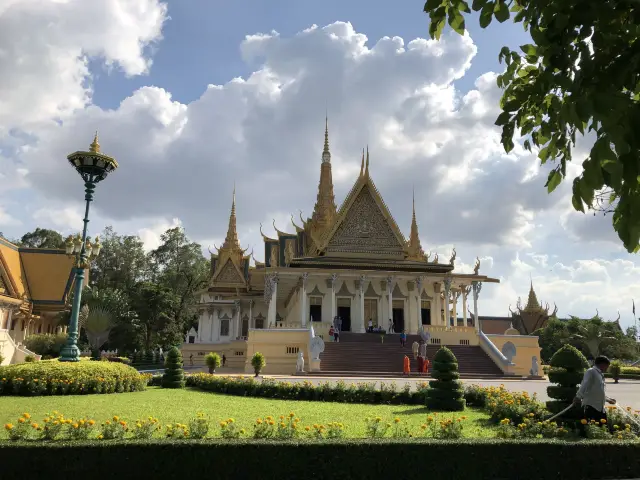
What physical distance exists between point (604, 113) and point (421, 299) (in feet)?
110

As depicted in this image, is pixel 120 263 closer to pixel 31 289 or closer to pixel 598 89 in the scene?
pixel 31 289

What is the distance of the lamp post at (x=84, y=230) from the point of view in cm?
1675

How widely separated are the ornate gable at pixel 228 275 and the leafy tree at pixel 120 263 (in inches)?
670

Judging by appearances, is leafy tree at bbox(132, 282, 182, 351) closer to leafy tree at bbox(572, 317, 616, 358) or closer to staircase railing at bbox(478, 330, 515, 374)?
staircase railing at bbox(478, 330, 515, 374)

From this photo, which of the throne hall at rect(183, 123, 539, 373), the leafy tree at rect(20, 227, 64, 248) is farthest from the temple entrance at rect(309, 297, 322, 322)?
the leafy tree at rect(20, 227, 64, 248)

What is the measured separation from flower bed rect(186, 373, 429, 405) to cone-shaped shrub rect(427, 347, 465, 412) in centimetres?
110

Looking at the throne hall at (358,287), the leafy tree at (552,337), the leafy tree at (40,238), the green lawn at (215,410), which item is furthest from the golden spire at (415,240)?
the leafy tree at (40,238)

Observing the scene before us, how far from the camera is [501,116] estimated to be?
360cm

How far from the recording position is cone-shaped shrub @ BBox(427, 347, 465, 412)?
11875 millimetres

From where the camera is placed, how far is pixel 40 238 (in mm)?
67812

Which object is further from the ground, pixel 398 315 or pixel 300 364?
pixel 398 315

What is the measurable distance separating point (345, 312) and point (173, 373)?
18586mm

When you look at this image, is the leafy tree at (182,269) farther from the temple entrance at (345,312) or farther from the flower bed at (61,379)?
the flower bed at (61,379)

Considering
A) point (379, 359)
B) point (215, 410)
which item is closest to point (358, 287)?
point (379, 359)
